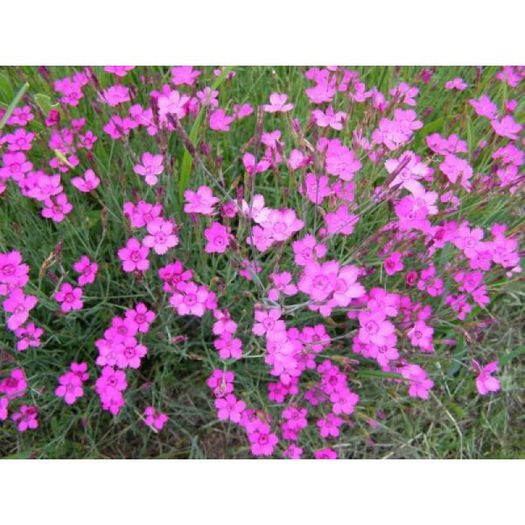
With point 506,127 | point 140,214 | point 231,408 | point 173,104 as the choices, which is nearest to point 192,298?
point 140,214

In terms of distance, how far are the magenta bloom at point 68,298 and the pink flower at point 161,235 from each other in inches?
10.4

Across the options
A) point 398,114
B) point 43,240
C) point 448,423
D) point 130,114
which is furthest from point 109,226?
point 448,423

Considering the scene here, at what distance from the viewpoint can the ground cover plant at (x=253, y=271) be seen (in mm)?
1387

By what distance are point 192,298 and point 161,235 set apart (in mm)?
189

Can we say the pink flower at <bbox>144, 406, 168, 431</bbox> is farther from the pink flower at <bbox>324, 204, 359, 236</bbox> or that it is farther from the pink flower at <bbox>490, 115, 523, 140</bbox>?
the pink flower at <bbox>490, 115, 523, 140</bbox>

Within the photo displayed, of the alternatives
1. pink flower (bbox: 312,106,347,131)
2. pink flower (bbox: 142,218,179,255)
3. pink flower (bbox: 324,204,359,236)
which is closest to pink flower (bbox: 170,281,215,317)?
pink flower (bbox: 142,218,179,255)

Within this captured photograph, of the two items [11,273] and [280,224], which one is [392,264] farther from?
[11,273]

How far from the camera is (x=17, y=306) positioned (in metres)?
1.39

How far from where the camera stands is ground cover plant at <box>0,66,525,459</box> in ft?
4.55

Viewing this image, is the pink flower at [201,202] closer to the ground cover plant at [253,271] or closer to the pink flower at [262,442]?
the ground cover plant at [253,271]

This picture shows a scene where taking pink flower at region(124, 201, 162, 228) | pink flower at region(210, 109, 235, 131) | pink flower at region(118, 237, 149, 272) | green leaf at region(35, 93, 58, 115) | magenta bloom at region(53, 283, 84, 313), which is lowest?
magenta bloom at region(53, 283, 84, 313)

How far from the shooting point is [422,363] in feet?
5.75

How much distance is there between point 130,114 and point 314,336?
910 millimetres

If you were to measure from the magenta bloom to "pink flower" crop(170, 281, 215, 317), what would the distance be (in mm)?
284
